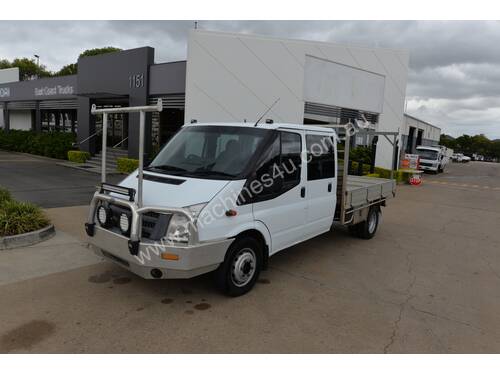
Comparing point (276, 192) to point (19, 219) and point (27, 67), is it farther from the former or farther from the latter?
point (27, 67)

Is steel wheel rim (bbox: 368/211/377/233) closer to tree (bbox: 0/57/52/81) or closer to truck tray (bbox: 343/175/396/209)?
truck tray (bbox: 343/175/396/209)

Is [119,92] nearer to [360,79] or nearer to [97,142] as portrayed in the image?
[97,142]

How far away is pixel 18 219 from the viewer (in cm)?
619

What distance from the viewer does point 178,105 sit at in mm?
15508

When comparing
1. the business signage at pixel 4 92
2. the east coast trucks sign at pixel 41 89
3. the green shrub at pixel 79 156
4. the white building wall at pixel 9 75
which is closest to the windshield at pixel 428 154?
the green shrub at pixel 79 156

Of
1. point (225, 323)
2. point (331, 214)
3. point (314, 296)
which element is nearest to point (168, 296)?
point (225, 323)

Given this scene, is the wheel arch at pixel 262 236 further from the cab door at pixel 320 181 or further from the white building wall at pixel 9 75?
the white building wall at pixel 9 75

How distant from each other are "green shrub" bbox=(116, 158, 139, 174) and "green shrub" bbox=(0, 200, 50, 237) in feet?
27.8

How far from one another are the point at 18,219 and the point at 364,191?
5.83 meters

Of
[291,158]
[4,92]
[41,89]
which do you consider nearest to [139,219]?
[291,158]

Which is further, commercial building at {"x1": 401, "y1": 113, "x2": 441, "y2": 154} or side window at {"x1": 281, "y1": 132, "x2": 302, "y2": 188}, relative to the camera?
commercial building at {"x1": 401, "y1": 113, "x2": 441, "y2": 154}

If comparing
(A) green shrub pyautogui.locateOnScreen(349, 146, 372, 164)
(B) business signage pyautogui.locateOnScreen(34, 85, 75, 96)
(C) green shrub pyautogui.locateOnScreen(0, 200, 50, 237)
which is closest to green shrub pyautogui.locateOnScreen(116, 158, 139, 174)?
(C) green shrub pyautogui.locateOnScreen(0, 200, 50, 237)

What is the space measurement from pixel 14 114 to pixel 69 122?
10.1m

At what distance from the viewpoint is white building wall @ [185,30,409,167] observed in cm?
1390
